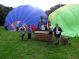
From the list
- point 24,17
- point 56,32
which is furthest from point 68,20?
point 56,32

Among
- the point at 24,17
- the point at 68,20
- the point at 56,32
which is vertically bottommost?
the point at 56,32

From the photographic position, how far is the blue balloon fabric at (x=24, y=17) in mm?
29328

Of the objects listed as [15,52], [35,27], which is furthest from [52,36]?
[35,27]

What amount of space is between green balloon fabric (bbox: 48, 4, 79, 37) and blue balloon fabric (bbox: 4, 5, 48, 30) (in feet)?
10.7

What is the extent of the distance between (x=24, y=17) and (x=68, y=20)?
19.6 ft

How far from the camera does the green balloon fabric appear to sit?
24544 millimetres

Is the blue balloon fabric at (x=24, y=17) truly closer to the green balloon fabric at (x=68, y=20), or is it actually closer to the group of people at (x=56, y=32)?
the green balloon fabric at (x=68, y=20)

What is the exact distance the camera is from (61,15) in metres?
25.5

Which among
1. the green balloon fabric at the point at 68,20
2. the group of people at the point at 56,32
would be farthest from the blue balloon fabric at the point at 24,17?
the group of people at the point at 56,32

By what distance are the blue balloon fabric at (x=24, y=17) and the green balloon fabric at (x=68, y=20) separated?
327 cm

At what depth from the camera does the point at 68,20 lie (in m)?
25.1

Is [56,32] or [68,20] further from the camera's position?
[68,20]

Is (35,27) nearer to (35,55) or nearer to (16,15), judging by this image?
(16,15)

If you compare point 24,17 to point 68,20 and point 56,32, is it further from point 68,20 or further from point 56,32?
point 56,32
